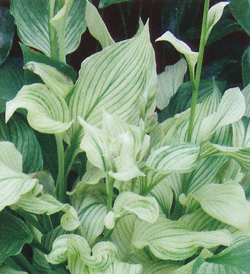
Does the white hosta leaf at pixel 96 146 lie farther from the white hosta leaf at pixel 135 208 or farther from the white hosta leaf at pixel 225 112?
the white hosta leaf at pixel 225 112

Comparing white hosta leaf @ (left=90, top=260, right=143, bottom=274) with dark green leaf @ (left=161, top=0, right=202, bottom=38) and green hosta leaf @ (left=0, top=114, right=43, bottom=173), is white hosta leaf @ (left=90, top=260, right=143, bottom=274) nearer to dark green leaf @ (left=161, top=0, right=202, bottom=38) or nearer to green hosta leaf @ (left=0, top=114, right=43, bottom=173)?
green hosta leaf @ (left=0, top=114, right=43, bottom=173)

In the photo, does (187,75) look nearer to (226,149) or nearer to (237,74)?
(237,74)

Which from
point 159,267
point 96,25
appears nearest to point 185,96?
point 96,25

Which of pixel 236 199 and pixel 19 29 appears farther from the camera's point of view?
pixel 19 29

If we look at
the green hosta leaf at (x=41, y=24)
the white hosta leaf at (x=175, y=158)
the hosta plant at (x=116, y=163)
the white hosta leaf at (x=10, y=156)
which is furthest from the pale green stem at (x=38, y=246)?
the green hosta leaf at (x=41, y=24)

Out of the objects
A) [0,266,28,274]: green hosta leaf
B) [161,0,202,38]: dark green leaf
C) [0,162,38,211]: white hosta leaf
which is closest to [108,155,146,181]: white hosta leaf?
[0,162,38,211]: white hosta leaf

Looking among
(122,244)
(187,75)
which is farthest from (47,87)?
(187,75)
